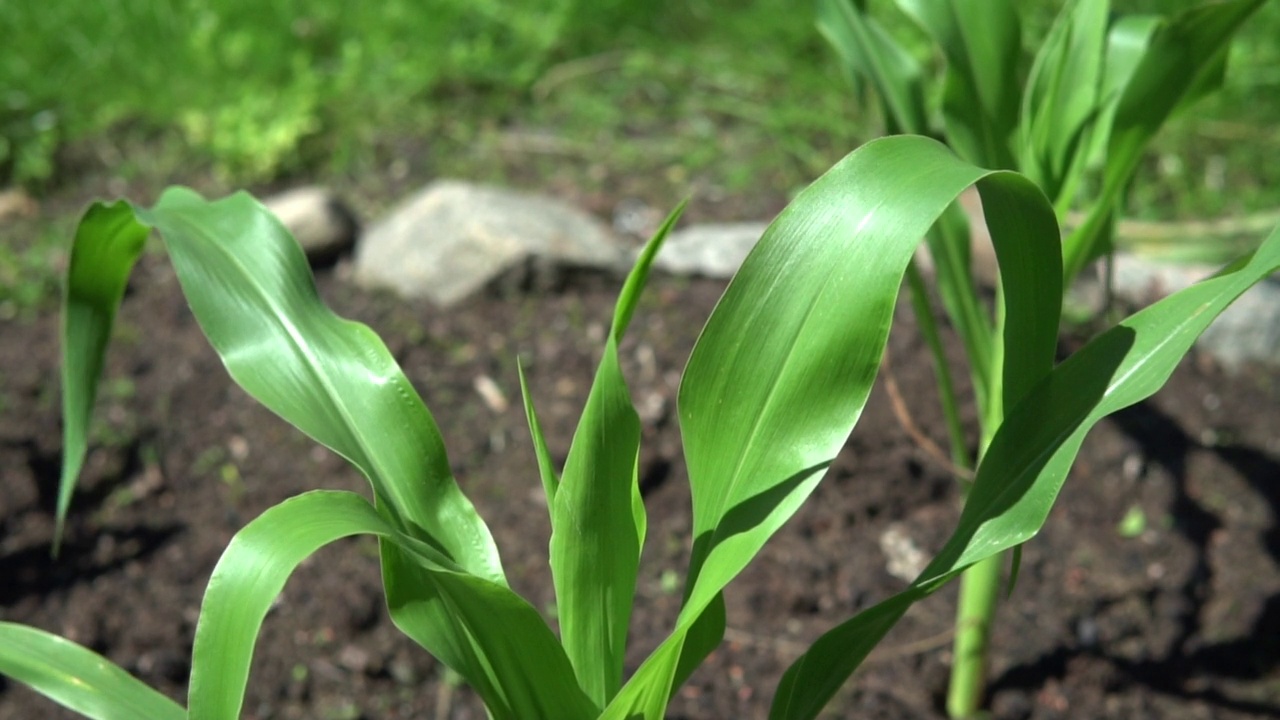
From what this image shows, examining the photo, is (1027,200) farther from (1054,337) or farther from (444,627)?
(444,627)

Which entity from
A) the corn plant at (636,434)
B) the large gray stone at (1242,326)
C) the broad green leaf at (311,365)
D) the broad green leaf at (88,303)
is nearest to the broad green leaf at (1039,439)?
the corn plant at (636,434)

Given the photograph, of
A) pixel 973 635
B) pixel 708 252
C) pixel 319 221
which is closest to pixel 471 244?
pixel 319 221

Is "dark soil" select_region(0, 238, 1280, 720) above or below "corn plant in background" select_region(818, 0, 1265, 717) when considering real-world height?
below

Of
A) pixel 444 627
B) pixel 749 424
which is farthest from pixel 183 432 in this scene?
pixel 749 424

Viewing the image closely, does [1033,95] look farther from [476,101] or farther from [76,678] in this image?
[476,101]

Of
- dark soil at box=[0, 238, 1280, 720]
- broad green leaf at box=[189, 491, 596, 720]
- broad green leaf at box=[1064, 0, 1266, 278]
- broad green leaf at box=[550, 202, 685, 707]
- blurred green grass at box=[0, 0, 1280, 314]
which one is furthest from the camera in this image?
blurred green grass at box=[0, 0, 1280, 314]

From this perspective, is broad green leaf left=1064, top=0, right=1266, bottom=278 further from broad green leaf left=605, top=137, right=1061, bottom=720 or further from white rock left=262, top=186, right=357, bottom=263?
white rock left=262, top=186, right=357, bottom=263

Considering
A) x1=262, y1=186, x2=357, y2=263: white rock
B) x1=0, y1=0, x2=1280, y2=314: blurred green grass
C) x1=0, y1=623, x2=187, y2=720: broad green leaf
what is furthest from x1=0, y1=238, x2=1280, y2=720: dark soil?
x1=0, y1=623, x2=187, y2=720: broad green leaf

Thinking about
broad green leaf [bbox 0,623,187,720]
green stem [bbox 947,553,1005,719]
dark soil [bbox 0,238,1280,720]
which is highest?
broad green leaf [bbox 0,623,187,720]
